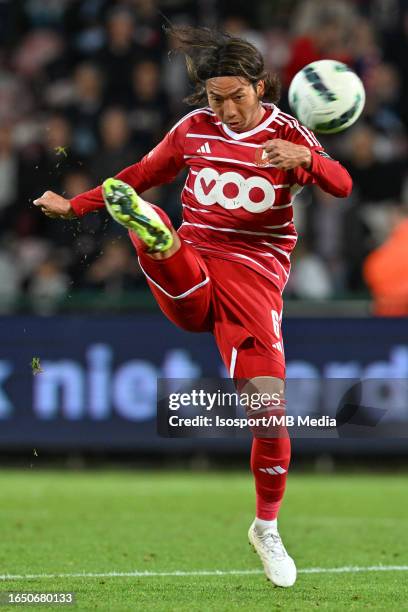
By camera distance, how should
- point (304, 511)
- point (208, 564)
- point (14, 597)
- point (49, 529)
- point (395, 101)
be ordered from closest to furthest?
point (14, 597)
point (208, 564)
point (49, 529)
point (304, 511)
point (395, 101)

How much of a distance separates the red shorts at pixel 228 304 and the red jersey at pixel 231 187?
8cm

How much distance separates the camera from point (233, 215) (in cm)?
A: 651

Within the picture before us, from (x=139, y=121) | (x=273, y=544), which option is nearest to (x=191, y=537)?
(x=273, y=544)

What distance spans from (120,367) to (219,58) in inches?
240

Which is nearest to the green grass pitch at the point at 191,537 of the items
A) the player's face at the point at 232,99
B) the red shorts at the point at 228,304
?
the red shorts at the point at 228,304

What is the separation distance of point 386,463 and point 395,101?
3960 millimetres

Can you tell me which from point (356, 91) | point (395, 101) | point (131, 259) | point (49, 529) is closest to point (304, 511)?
point (49, 529)

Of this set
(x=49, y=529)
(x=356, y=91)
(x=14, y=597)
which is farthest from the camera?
(x=49, y=529)

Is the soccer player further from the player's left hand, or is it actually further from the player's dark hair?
the player's left hand

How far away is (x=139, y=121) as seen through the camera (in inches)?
540

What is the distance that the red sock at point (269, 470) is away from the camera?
6.35 meters

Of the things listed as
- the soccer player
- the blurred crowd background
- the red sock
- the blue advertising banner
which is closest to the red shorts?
the soccer player

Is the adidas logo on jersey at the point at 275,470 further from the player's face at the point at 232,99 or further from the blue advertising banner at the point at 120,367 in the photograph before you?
the blue advertising banner at the point at 120,367

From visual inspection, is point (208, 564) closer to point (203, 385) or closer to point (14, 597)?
point (14, 597)
